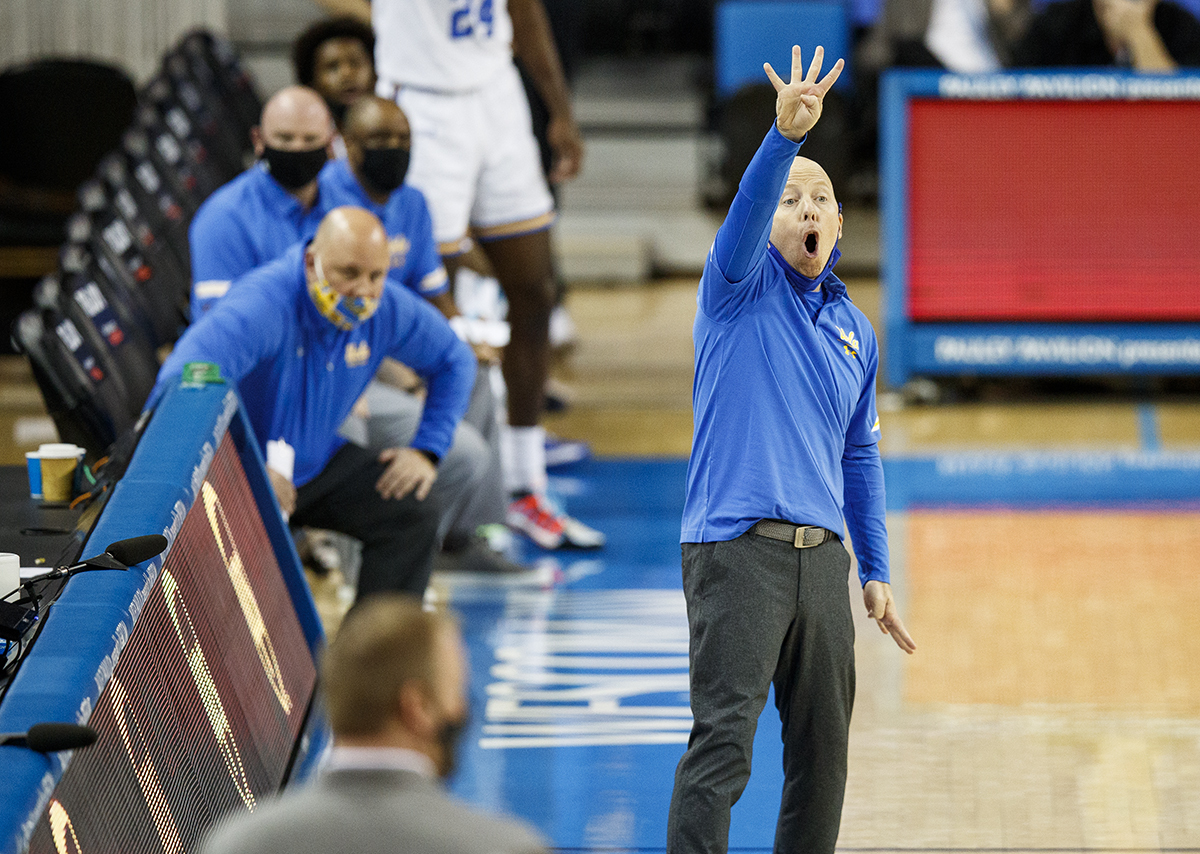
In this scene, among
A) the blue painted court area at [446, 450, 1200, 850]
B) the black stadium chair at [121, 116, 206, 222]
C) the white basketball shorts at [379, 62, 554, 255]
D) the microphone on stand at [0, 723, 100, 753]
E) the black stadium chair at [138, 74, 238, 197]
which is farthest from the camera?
the black stadium chair at [138, 74, 238, 197]

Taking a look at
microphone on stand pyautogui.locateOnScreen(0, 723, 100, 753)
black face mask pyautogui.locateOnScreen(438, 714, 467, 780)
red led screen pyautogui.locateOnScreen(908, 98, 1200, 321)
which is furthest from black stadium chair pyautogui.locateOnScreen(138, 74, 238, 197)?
black face mask pyautogui.locateOnScreen(438, 714, 467, 780)

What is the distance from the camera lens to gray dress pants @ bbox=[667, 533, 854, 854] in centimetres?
314

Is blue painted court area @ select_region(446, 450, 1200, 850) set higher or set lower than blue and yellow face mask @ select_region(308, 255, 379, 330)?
lower

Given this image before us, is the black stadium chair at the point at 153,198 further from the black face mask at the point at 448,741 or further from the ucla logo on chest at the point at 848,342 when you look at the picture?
the black face mask at the point at 448,741

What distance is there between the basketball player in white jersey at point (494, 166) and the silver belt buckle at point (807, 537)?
360cm

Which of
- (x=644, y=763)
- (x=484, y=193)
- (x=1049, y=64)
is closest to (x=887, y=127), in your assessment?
(x=1049, y=64)

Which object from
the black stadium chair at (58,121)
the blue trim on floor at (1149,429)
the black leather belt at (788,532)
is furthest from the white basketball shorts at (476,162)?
the black stadium chair at (58,121)

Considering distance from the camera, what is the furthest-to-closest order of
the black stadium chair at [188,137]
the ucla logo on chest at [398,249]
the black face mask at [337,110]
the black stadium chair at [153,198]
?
the black stadium chair at [188,137] < the black face mask at [337,110] < the black stadium chair at [153,198] < the ucla logo on chest at [398,249]

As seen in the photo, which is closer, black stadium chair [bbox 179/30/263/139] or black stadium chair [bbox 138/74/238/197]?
black stadium chair [bbox 138/74/238/197]

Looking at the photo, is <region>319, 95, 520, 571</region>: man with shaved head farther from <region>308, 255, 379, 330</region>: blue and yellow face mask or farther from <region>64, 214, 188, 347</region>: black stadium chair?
<region>64, 214, 188, 347</region>: black stadium chair

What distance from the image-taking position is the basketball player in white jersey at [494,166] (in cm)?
664

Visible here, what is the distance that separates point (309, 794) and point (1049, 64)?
9909mm

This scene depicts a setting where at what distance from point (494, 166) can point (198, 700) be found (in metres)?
3.76

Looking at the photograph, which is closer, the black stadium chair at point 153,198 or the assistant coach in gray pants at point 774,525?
the assistant coach in gray pants at point 774,525
